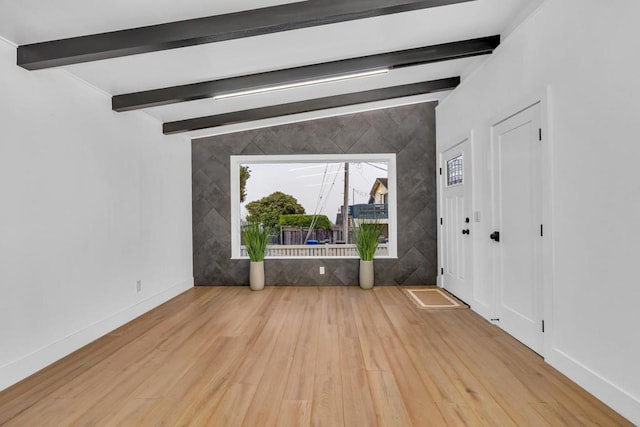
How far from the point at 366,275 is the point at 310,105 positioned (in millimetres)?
2647

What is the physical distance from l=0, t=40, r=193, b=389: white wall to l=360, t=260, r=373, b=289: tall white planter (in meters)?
2.88

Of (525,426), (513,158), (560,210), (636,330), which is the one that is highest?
(513,158)

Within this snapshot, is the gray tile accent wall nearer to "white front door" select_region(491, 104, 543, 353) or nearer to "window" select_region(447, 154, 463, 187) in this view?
"window" select_region(447, 154, 463, 187)

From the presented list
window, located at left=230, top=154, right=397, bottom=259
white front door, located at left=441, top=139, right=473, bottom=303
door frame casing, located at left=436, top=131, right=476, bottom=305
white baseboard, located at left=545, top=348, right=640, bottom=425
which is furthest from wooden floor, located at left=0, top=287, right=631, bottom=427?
window, located at left=230, top=154, right=397, bottom=259

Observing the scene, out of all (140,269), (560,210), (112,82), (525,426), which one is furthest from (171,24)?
(525,426)

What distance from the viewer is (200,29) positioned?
2490mm

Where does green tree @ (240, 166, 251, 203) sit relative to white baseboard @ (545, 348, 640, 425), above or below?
above

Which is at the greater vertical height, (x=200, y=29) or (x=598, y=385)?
(x=200, y=29)

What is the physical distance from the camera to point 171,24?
2.48 meters

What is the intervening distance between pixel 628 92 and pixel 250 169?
15.8 ft

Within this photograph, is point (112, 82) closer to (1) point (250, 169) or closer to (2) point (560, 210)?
(1) point (250, 169)

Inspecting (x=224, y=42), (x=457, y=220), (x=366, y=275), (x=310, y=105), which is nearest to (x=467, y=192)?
(x=457, y=220)

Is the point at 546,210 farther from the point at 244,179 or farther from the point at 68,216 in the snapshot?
the point at 244,179

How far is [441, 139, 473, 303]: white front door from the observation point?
4.29m
